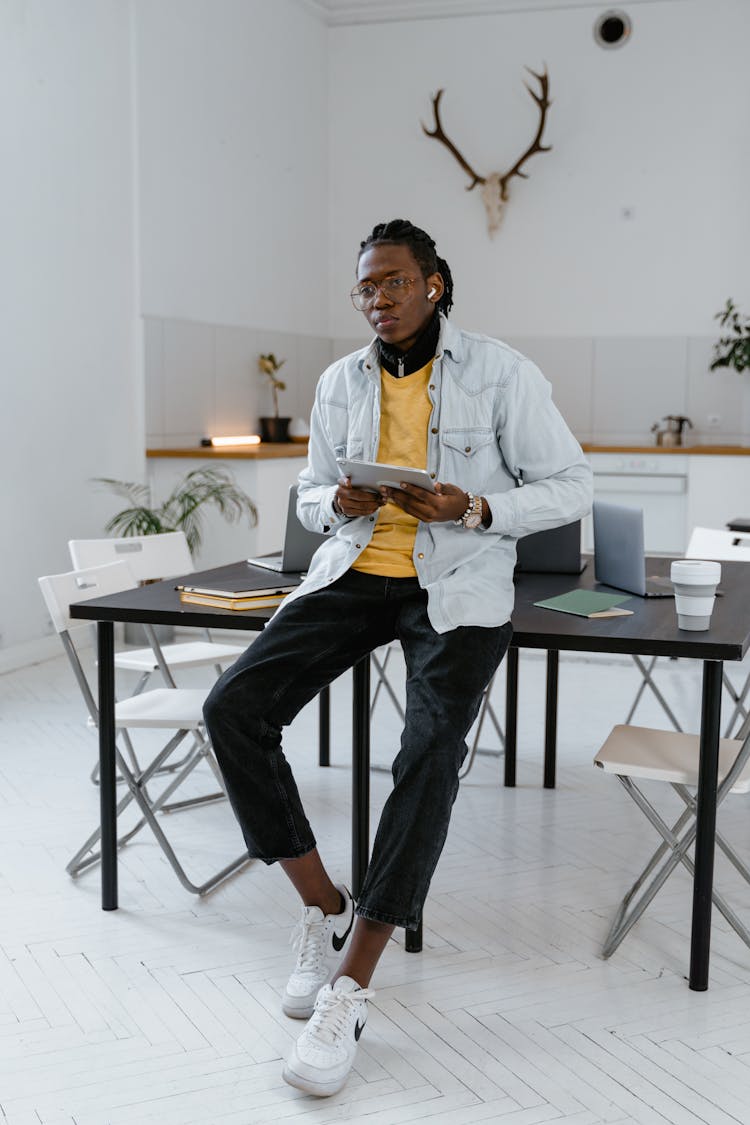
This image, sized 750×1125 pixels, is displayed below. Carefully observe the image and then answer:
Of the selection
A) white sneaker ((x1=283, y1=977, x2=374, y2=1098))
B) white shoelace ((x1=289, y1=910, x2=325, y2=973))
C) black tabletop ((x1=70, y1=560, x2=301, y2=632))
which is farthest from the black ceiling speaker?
white sneaker ((x1=283, y1=977, x2=374, y2=1098))

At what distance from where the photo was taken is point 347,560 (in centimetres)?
266

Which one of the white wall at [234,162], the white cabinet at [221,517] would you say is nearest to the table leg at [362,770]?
the white cabinet at [221,517]

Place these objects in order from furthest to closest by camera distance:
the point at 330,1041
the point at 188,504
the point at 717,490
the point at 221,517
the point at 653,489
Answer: the point at 653,489 → the point at 717,490 → the point at 221,517 → the point at 188,504 → the point at 330,1041

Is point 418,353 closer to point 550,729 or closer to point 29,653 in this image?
point 550,729

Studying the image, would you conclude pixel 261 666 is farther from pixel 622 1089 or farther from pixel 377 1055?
pixel 622 1089

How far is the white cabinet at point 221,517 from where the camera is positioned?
6.36 m

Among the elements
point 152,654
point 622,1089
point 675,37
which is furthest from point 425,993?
point 675,37

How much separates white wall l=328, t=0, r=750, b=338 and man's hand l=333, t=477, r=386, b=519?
5637 mm

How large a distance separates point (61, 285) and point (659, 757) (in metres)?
4.09

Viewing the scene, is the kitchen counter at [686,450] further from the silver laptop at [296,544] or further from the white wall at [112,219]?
the silver laptop at [296,544]

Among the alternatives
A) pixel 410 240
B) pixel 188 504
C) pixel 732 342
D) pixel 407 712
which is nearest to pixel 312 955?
pixel 407 712

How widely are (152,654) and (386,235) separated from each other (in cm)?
166

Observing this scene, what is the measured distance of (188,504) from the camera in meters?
6.07

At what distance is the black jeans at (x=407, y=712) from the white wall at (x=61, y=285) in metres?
3.26
